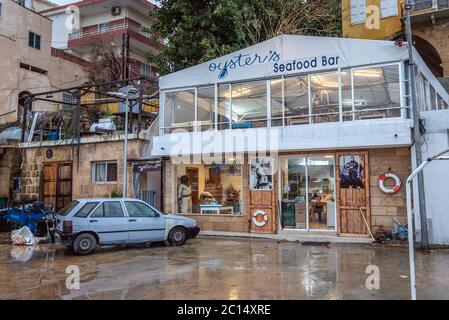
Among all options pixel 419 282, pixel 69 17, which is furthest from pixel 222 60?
pixel 69 17

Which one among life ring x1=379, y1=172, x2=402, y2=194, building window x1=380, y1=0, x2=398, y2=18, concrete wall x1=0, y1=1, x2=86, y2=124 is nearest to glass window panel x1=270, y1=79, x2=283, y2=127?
life ring x1=379, y1=172, x2=402, y2=194

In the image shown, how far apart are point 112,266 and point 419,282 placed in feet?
21.3

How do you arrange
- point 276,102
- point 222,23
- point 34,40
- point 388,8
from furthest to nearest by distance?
point 34,40 < point 388,8 < point 222,23 < point 276,102

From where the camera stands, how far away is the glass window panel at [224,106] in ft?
47.8

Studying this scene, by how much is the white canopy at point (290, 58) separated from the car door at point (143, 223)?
563 centimetres

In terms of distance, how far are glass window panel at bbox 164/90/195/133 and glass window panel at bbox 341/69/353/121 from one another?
5569mm

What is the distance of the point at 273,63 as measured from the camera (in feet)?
44.8

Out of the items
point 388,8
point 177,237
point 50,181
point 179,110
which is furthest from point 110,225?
point 388,8

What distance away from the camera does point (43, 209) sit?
14.6 m

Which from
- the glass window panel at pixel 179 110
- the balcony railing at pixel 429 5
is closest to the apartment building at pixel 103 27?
the glass window panel at pixel 179 110

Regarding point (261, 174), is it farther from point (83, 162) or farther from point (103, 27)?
point (103, 27)

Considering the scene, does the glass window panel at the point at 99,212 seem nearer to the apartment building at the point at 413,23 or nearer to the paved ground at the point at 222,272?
the paved ground at the point at 222,272

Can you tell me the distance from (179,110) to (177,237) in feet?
18.0

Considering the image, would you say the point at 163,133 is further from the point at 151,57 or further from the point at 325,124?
the point at 151,57
